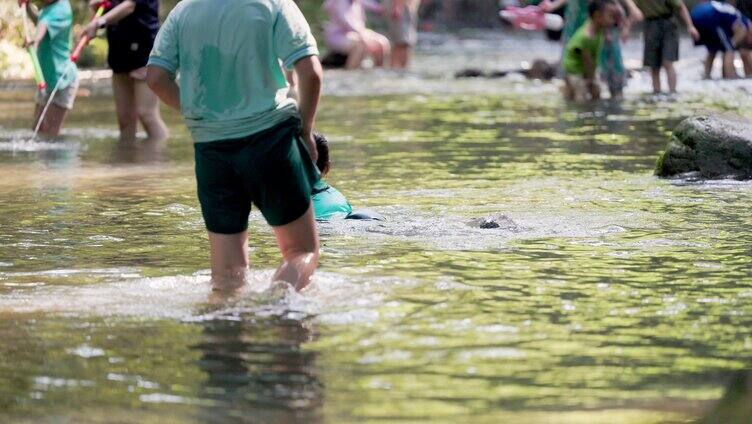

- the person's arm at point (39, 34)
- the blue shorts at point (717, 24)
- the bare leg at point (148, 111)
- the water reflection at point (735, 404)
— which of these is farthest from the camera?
the blue shorts at point (717, 24)

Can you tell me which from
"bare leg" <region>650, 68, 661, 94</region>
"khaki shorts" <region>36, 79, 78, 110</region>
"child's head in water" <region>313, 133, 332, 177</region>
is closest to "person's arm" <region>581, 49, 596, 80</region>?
"bare leg" <region>650, 68, 661, 94</region>

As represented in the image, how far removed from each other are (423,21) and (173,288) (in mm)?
39823

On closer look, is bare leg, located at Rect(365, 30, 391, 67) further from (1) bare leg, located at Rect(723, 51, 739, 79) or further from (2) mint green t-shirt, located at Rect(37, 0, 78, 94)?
(2) mint green t-shirt, located at Rect(37, 0, 78, 94)

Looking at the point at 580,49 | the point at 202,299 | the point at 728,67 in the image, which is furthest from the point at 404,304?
the point at 728,67

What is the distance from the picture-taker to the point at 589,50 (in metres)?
19.2

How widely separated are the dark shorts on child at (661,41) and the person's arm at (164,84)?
14.3 metres

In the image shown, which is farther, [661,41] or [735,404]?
[661,41]

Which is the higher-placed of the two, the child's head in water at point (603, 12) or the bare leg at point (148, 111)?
the child's head in water at point (603, 12)

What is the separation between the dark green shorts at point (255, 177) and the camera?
662 cm

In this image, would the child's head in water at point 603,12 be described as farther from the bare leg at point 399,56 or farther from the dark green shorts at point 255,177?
the dark green shorts at point 255,177

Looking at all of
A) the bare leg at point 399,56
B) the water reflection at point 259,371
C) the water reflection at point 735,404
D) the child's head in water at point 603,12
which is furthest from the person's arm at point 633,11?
the water reflection at point 735,404

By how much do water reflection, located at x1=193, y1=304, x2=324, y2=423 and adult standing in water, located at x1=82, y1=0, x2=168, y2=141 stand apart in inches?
323

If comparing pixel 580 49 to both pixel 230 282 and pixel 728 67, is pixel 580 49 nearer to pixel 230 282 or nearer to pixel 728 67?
pixel 728 67

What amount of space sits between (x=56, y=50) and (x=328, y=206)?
6.55 m
